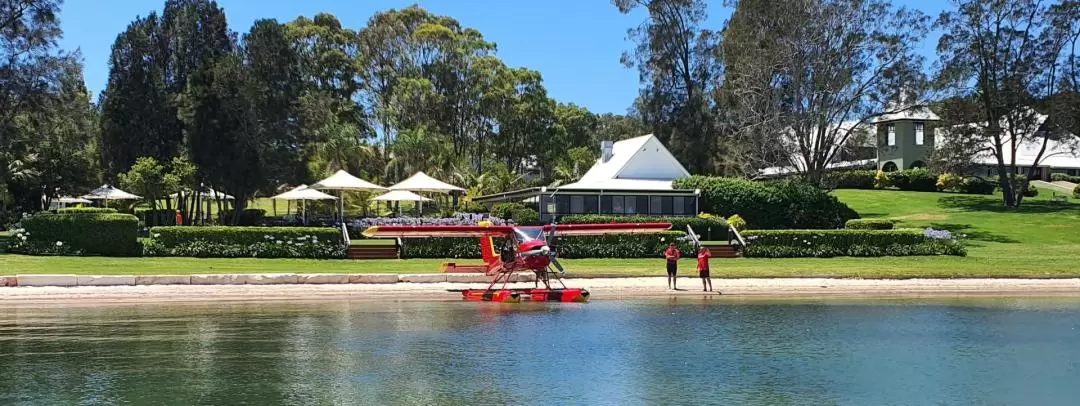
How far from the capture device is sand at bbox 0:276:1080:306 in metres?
21.6

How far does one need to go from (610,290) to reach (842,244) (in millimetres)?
14142

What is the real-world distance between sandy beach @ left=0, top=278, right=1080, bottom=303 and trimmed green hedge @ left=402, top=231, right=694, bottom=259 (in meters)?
5.83

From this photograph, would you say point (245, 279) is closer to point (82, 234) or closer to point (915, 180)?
point (82, 234)

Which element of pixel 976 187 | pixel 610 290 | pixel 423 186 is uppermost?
pixel 423 186

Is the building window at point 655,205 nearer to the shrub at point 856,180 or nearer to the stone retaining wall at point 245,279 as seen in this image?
the stone retaining wall at point 245,279

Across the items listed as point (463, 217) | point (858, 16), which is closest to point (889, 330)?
point (463, 217)

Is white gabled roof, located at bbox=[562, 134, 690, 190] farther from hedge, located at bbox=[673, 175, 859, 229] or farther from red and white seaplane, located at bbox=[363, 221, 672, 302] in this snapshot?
red and white seaplane, located at bbox=[363, 221, 672, 302]

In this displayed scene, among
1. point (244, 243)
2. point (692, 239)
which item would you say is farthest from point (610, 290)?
point (244, 243)

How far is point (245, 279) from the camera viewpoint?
2342 centimetres

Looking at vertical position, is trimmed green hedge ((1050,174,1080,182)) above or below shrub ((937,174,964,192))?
above

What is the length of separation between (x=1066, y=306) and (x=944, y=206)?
3409cm

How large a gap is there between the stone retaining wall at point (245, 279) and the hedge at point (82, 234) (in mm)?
6646

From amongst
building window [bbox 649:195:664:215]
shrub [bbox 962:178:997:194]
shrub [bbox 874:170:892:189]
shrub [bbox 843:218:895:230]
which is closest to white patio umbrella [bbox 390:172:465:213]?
building window [bbox 649:195:664:215]

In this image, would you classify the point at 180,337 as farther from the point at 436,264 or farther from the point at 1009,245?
the point at 1009,245
